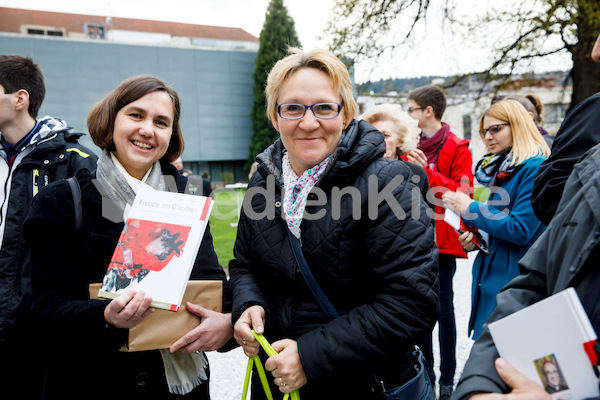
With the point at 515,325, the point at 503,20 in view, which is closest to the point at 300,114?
the point at 515,325

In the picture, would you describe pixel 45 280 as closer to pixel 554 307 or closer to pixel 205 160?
pixel 554 307

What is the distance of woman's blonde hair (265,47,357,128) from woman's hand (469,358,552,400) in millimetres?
1139

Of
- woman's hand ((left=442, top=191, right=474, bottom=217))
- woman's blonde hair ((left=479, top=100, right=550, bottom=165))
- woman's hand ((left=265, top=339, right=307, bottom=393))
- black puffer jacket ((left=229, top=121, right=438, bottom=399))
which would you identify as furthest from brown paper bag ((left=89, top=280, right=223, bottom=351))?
woman's blonde hair ((left=479, top=100, right=550, bottom=165))

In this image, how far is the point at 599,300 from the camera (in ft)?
3.42

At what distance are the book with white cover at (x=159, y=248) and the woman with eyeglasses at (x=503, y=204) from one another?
1.97 meters

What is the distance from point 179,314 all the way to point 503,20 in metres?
12.1

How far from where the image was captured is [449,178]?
394 cm

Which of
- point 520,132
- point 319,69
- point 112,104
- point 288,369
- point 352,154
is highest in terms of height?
point 319,69

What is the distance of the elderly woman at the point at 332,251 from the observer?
1527mm

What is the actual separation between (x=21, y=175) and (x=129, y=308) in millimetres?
1405

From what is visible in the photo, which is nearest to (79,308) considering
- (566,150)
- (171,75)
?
(566,150)

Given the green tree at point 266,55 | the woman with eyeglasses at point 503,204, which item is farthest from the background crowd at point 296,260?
the green tree at point 266,55

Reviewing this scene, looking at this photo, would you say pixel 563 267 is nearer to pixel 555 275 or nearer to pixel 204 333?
pixel 555 275

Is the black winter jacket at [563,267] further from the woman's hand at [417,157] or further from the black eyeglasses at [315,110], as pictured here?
the woman's hand at [417,157]
